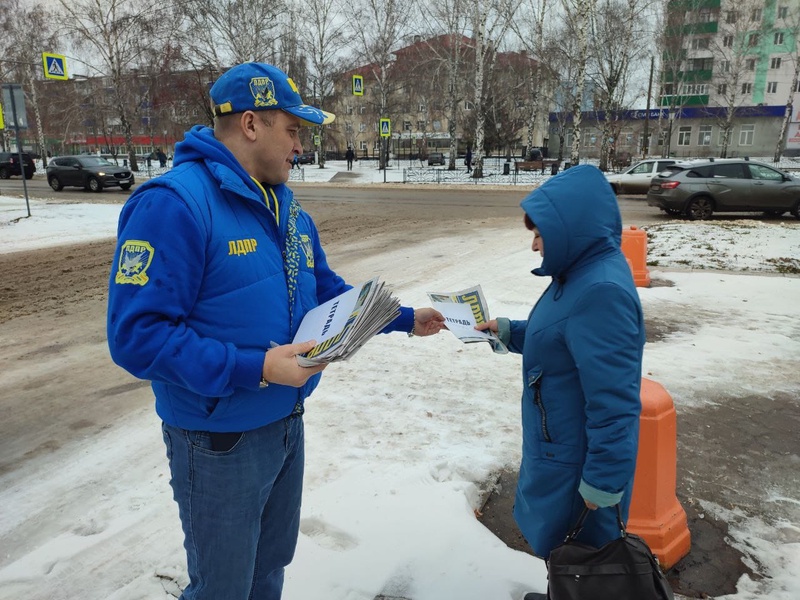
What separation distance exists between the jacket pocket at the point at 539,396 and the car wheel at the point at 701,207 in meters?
15.5

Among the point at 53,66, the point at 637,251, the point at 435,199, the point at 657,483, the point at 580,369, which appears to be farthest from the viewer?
the point at 435,199

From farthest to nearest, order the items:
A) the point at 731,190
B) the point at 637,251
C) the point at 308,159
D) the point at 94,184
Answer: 1. the point at 308,159
2. the point at 94,184
3. the point at 731,190
4. the point at 637,251

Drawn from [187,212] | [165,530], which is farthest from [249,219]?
[165,530]

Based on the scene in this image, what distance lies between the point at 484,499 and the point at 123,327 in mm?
2502

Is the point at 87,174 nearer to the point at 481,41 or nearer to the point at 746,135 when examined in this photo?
the point at 481,41

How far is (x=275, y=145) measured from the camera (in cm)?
183

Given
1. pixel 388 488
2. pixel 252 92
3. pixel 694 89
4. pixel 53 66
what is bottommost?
pixel 388 488

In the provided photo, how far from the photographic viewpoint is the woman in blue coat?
6.09 feet

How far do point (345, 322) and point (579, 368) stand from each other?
799mm

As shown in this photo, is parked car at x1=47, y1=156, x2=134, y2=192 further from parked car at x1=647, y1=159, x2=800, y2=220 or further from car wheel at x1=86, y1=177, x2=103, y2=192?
parked car at x1=647, y1=159, x2=800, y2=220

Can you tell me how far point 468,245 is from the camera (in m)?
11.5

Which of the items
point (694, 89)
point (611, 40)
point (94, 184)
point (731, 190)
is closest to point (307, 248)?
point (731, 190)

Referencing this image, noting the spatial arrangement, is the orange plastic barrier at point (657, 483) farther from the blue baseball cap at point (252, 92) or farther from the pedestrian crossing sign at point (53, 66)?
the pedestrian crossing sign at point (53, 66)

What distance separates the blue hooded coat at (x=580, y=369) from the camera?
73.1 inches
